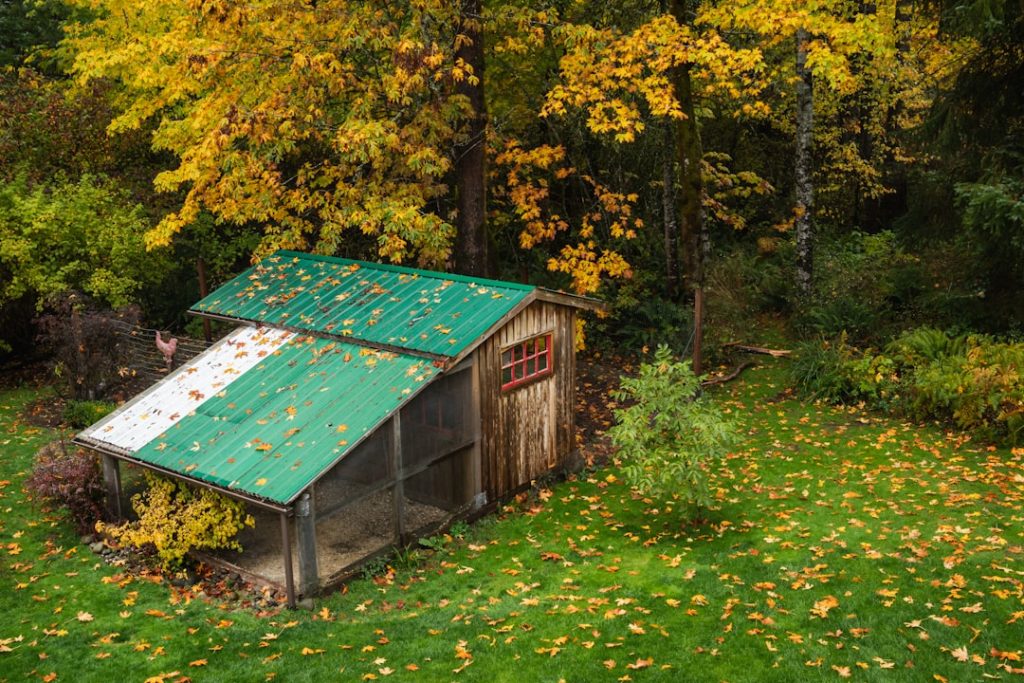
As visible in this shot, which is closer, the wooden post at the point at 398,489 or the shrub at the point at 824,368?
the wooden post at the point at 398,489

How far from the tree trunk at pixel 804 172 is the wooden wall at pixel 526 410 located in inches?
324

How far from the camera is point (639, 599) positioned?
1023 cm

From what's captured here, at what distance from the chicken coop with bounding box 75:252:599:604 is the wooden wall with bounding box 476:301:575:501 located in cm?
3

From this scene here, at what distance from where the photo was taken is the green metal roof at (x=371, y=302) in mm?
12438

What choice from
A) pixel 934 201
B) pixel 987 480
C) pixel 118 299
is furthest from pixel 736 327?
pixel 118 299

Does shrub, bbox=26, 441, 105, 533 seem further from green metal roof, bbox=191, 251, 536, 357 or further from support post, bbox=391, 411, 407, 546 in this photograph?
support post, bbox=391, 411, 407, 546

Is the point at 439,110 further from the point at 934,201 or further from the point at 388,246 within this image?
the point at 934,201

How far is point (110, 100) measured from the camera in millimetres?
22266

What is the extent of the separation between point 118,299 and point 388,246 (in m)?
6.65

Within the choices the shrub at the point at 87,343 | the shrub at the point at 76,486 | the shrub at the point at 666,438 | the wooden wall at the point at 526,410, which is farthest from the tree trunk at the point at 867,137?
the shrub at the point at 76,486

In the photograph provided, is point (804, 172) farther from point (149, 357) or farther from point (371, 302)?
point (149, 357)

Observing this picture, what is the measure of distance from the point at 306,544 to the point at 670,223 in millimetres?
13408

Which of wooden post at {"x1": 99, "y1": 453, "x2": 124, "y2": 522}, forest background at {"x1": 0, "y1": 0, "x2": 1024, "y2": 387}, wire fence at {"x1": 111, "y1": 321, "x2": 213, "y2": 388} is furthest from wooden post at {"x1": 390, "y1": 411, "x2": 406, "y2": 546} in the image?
wire fence at {"x1": 111, "y1": 321, "x2": 213, "y2": 388}

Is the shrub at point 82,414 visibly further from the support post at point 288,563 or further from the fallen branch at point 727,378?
the fallen branch at point 727,378
